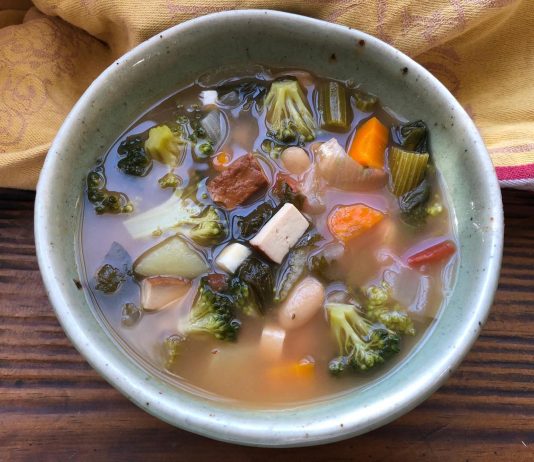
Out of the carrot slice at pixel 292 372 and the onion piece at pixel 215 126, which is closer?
the carrot slice at pixel 292 372

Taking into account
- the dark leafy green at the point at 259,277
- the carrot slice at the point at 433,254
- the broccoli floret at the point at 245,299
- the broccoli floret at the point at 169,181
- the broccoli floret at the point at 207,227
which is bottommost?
the broccoli floret at the point at 245,299

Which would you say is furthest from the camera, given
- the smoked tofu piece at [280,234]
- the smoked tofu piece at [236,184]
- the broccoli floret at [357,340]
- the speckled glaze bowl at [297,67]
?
the smoked tofu piece at [236,184]

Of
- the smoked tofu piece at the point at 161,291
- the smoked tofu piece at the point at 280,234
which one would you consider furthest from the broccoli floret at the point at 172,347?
the smoked tofu piece at the point at 280,234

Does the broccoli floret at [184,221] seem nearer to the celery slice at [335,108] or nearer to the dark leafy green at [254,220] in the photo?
the dark leafy green at [254,220]

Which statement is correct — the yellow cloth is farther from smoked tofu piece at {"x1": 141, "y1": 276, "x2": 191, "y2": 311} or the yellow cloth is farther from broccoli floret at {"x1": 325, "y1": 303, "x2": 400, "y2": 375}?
broccoli floret at {"x1": 325, "y1": 303, "x2": 400, "y2": 375}

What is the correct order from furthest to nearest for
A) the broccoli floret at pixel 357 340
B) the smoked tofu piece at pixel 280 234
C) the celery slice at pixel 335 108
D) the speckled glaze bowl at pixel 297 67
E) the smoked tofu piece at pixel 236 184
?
the celery slice at pixel 335 108 < the smoked tofu piece at pixel 236 184 < the smoked tofu piece at pixel 280 234 < the broccoli floret at pixel 357 340 < the speckled glaze bowl at pixel 297 67

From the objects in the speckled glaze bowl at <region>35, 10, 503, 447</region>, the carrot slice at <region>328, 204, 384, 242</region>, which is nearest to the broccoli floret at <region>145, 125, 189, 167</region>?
the speckled glaze bowl at <region>35, 10, 503, 447</region>

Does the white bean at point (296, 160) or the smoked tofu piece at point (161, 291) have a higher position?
the white bean at point (296, 160)

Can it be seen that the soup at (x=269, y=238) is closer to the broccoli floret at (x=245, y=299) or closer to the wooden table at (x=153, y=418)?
the broccoli floret at (x=245, y=299)
